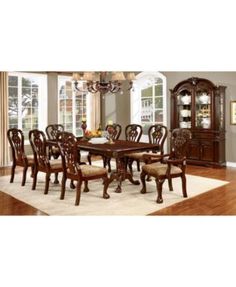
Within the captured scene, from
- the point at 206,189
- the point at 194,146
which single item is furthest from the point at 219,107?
the point at 206,189

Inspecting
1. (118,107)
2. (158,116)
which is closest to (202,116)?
(158,116)

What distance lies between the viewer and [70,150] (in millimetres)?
4309

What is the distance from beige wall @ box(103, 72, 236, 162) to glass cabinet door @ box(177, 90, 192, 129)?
1.44 feet

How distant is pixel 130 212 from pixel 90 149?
1268 mm

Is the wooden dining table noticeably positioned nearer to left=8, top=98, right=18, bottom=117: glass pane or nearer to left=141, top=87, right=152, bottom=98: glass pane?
left=8, top=98, right=18, bottom=117: glass pane

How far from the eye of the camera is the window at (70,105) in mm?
8719

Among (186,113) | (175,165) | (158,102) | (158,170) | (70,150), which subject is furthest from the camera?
(158,102)

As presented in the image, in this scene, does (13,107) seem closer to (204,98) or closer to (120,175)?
(120,175)

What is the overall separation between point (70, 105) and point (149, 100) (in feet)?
6.65

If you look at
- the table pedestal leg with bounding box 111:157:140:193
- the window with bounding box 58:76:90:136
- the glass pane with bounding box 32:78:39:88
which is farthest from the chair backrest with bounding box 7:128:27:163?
the window with bounding box 58:76:90:136

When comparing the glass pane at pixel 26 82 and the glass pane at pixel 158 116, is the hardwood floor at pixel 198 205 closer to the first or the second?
the glass pane at pixel 158 116

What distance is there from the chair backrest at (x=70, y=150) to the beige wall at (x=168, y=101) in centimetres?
411

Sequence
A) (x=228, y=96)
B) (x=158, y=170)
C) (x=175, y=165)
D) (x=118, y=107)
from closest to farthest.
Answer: (x=158, y=170), (x=175, y=165), (x=228, y=96), (x=118, y=107)

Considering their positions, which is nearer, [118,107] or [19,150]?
[19,150]
